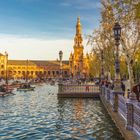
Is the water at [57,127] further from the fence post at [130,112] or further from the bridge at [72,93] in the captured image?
the bridge at [72,93]

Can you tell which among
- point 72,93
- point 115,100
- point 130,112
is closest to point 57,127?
point 115,100

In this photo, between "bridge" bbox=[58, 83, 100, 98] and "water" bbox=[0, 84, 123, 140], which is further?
"bridge" bbox=[58, 83, 100, 98]

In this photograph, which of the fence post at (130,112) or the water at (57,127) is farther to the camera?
the water at (57,127)

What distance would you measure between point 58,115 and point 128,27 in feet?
46.1

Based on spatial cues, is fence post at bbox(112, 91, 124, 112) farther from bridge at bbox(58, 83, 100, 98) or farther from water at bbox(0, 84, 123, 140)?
bridge at bbox(58, 83, 100, 98)

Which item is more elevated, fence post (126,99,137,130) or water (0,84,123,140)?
fence post (126,99,137,130)

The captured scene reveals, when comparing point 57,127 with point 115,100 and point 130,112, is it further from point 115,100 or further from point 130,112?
point 130,112

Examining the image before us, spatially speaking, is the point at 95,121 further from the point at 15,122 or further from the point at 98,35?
the point at 98,35

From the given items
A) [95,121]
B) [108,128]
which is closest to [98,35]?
[95,121]

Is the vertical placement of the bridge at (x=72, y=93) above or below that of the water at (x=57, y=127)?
above

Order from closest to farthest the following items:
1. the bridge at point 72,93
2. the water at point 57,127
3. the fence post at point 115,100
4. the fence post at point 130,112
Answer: the fence post at point 130,112 → the water at point 57,127 → the fence post at point 115,100 → the bridge at point 72,93

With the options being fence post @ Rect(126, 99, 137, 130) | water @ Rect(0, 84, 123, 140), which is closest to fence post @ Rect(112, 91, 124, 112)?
water @ Rect(0, 84, 123, 140)

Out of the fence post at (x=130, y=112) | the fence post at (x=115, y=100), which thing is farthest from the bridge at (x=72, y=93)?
the fence post at (x=130, y=112)

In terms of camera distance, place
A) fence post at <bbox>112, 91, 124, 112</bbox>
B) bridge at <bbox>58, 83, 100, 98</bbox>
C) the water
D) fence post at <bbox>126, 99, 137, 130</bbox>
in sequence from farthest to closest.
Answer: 1. bridge at <bbox>58, 83, 100, 98</bbox>
2. fence post at <bbox>112, 91, 124, 112</bbox>
3. the water
4. fence post at <bbox>126, 99, 137, 130</bbox>
